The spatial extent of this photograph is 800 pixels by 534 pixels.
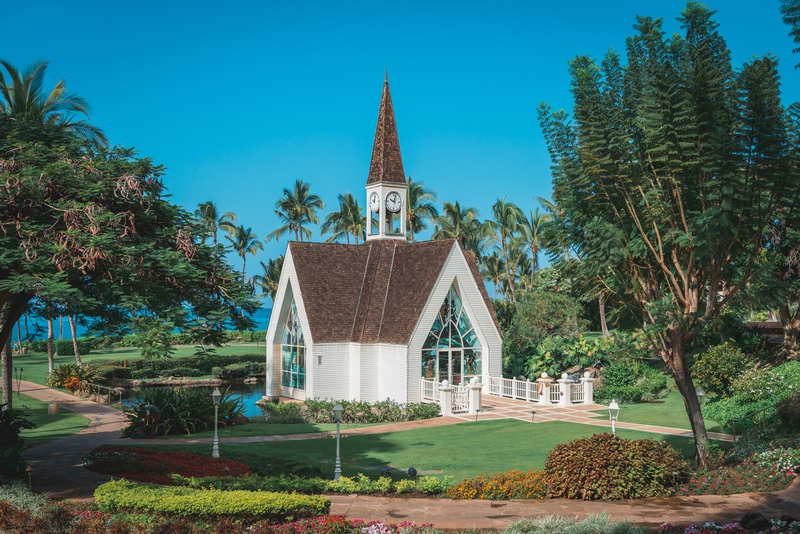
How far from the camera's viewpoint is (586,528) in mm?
10906

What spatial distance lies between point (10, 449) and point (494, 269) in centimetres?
6622

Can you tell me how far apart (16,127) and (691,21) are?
14.6m

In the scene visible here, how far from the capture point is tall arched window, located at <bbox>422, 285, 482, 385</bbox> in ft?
104

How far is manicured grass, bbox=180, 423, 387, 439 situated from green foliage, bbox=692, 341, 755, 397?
1252 centimetres

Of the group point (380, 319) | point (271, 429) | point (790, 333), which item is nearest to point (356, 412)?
point (271, 429)

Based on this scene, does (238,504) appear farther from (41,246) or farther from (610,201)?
(610,201)

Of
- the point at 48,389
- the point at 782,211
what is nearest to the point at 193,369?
the point at 48,389

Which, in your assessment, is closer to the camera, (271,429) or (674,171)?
(674,171)

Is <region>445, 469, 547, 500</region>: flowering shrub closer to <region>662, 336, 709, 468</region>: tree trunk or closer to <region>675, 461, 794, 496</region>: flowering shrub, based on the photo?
<region>675, 461, 794, 496</region>: flowering shrub

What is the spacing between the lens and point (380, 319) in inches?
1276

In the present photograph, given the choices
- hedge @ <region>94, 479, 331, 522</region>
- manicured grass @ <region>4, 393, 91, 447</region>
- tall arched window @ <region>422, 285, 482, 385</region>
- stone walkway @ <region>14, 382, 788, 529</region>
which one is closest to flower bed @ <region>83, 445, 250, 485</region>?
stone walkway @ <region>14, 382, 788, 529</region>

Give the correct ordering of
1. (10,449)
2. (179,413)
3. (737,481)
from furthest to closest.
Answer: (179,413)
(10,449)
(737,481)

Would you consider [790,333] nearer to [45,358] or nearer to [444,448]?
[444,448]

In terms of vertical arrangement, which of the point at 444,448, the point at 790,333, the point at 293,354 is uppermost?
the point at 790,333
